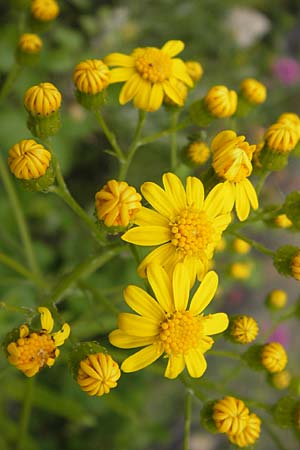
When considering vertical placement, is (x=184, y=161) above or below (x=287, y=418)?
above

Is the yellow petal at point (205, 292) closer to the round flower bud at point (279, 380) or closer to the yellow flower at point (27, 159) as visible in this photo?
the yellow flower at point (27, 159)

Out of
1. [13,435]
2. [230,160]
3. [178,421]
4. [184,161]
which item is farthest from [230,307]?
[230,160]

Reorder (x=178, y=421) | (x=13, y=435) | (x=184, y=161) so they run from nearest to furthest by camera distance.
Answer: (x=184, y=161) → (x=13, y=435) → (x=178, y=421)

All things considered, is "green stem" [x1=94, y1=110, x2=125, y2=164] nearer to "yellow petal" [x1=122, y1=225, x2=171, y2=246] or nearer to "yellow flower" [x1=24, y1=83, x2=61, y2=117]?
"yellow flower" [x1=24, y1=83, x2=61, y2=117]

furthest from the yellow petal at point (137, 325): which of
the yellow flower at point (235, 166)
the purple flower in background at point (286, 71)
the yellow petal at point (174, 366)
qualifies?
the purple flower in background at point (286, 71)

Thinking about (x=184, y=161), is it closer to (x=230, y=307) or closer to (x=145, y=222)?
(x=145, y=222)

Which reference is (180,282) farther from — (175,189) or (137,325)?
(175,189)
